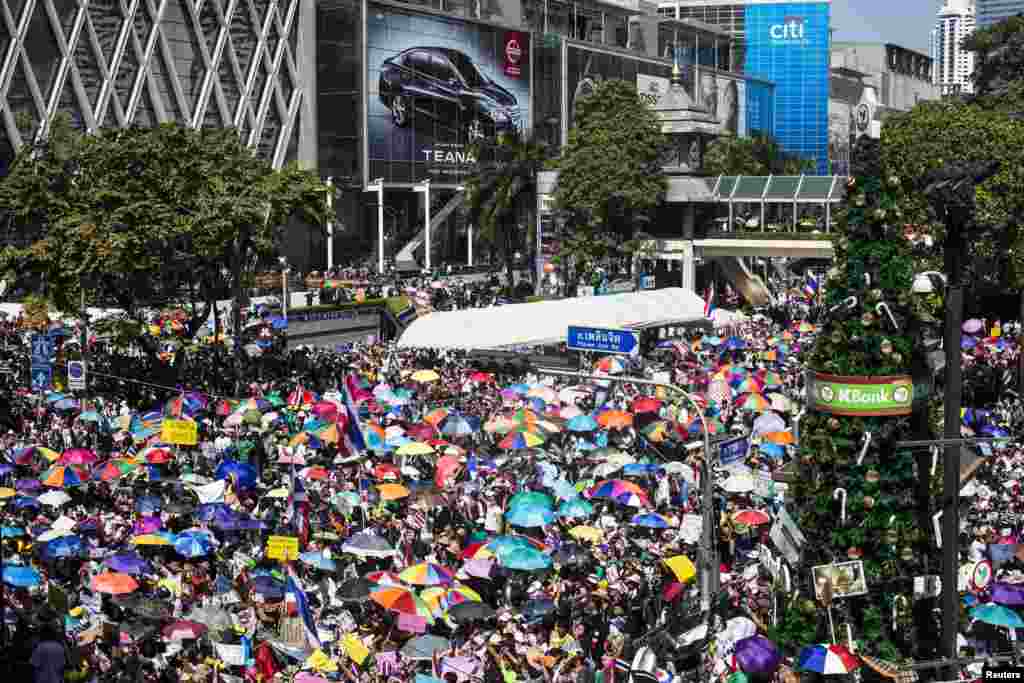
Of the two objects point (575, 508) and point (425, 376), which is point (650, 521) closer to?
point (575, 508)

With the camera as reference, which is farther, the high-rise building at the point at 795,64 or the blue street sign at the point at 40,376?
the high-rise building at the point at 795,64

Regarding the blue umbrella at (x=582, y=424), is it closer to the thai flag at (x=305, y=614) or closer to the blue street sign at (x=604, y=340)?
the blue street sign at (x=604, y=340)

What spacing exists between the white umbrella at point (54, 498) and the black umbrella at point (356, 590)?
7.48 metres

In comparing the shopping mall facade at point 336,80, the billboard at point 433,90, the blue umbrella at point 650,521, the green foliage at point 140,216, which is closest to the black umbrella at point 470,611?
the blue umbrella at point 650,521

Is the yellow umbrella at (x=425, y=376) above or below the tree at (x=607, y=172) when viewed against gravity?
below

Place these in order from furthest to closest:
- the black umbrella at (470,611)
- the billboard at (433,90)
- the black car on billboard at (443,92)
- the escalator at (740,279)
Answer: the black car on billboard at (443,92)
the billboard at (433,90)
the escalator at (740,279)
the black umbrella at (470,611)

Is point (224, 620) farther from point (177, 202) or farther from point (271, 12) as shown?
point (271, 12)

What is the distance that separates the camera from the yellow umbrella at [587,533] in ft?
72.8

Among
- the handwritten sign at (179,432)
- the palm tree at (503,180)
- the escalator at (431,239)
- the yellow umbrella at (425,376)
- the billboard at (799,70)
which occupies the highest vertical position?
the billboard at (799,70)

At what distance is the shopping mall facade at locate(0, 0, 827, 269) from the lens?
63500mm

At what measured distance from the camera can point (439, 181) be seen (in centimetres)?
7988

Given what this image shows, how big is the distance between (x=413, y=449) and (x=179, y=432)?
4.41 meters

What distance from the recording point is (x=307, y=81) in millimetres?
74562

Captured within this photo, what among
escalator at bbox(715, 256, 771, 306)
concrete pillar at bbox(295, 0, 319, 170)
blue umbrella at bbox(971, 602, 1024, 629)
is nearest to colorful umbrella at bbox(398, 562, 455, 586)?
blue umbrella at bbox(971, 602, 1024, 629)
